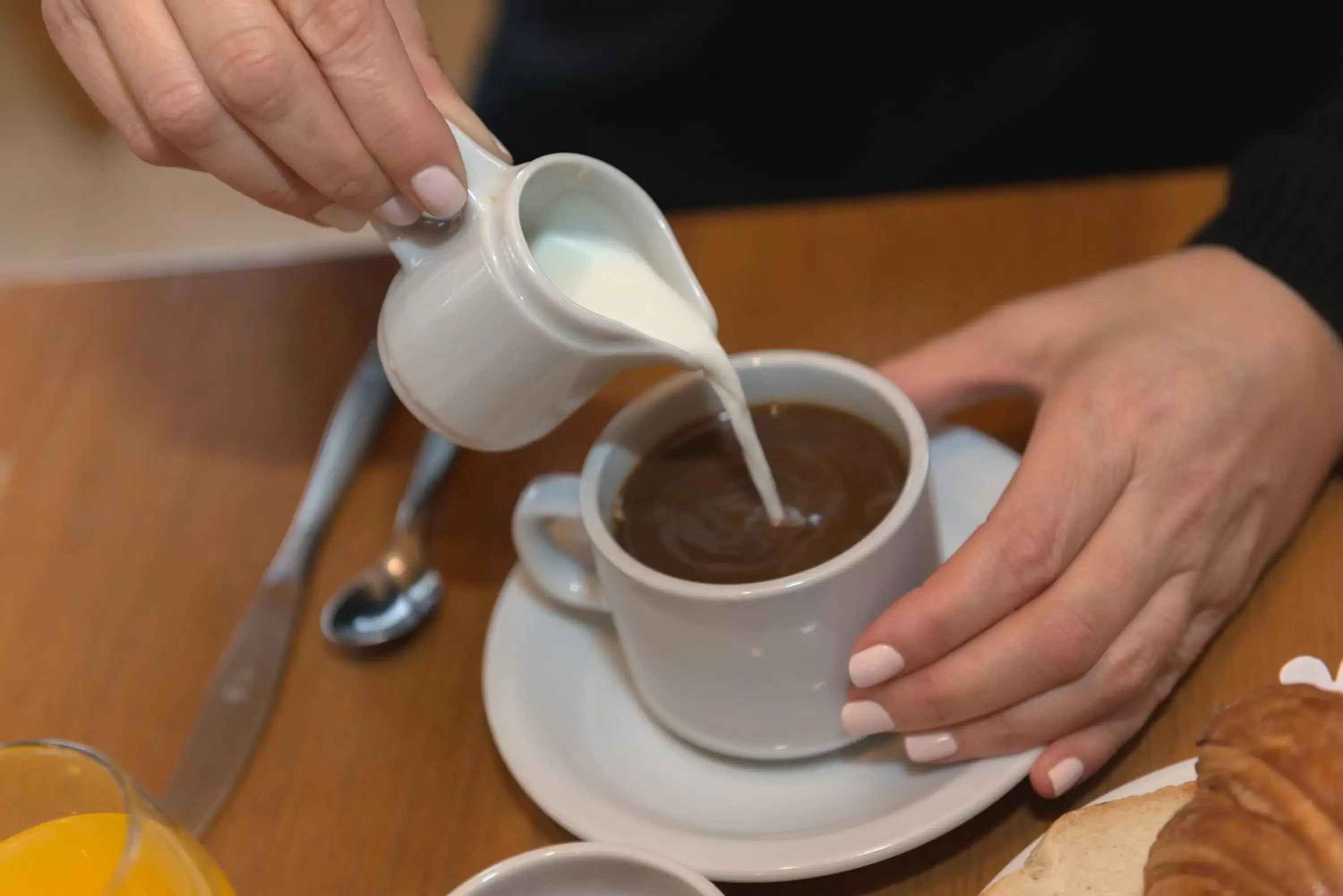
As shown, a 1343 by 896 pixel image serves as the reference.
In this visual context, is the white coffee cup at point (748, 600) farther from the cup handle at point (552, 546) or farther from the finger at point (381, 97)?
the finger at point (381, 97)

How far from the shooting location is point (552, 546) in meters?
0.94

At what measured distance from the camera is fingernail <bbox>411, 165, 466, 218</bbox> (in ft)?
2.45

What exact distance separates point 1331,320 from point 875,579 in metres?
0.45

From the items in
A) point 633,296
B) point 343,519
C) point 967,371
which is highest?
point 633,296

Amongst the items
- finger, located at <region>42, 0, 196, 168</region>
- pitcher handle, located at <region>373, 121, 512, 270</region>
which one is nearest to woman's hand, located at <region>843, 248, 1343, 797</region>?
pitcher handle, located at <region>373, 121, 512, 270</region>

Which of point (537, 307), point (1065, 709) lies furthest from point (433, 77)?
point (1065, 709)

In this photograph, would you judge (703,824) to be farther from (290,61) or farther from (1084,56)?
(1084,56)

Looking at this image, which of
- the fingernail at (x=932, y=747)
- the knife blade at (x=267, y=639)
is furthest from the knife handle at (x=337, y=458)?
the fingernail at (x=932, y=747)

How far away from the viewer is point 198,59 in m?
0.76

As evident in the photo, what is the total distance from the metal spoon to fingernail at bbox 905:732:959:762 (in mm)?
417

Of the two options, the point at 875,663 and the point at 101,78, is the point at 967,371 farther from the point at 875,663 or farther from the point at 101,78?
the point at 101,78

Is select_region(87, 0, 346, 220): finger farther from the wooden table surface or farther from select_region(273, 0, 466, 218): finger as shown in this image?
the wooden table surface

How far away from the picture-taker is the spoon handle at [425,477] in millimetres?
1078

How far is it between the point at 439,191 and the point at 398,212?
1.9 inches
